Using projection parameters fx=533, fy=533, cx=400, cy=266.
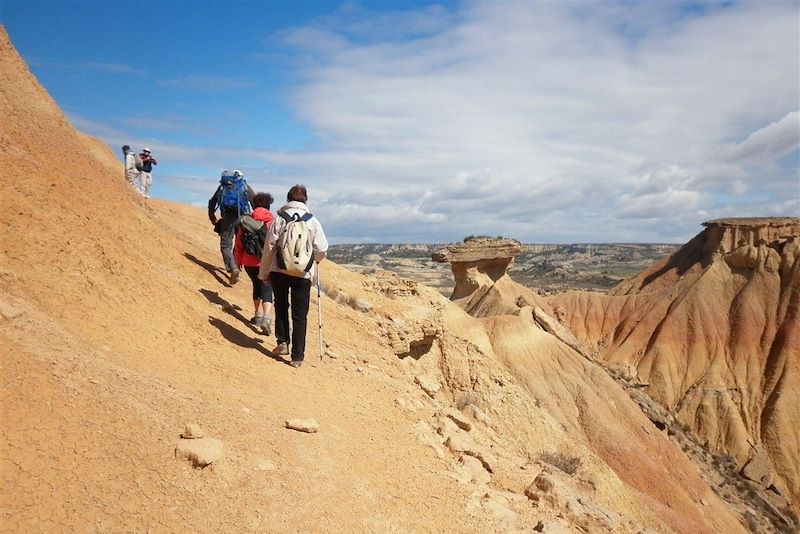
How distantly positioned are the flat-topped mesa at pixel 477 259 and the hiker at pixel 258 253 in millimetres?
29598

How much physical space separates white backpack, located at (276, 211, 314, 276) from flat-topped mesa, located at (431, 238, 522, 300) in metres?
31.3

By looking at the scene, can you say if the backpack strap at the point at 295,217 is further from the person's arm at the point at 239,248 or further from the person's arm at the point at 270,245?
the person's arm at the point at 239,248

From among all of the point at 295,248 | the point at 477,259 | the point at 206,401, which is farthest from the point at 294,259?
the point at 477,259

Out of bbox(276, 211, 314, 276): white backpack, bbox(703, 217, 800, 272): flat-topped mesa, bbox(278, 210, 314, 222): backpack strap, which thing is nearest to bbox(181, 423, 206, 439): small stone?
bbox(276, 211, 314, 276): white backpack

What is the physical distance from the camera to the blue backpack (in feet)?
27.3

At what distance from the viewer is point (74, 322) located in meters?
4.59

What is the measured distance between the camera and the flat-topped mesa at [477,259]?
1467 inches

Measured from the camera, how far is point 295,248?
5719 mm

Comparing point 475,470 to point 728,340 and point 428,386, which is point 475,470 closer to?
point 428,386

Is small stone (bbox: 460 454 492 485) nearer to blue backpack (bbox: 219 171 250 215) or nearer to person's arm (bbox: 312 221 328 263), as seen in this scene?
person's arm (bbox: 312 221 328 263)

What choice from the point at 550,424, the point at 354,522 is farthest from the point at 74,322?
the point at 550,424

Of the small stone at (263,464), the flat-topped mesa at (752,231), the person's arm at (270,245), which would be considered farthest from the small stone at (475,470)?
the flat-topped mesa at (752,231)

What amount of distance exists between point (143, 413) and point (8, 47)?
9.16 meters

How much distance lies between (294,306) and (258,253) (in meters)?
1.92
